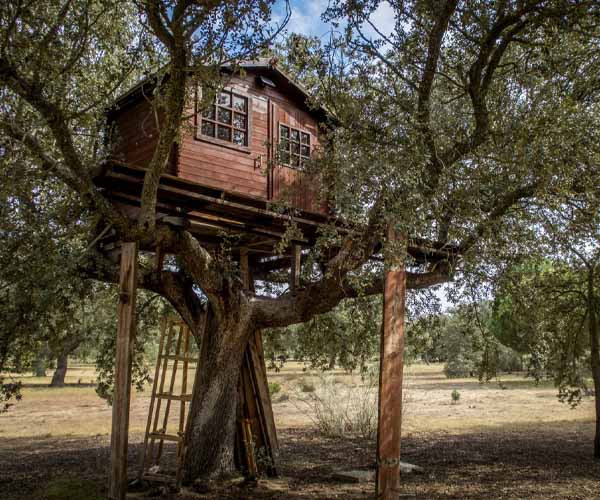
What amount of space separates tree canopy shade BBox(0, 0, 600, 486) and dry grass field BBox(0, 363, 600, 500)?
2.08m

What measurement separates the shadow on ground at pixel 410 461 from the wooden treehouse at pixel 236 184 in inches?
43.0

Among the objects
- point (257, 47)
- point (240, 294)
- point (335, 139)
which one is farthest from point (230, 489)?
point (257, 47)

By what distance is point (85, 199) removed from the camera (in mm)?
7238

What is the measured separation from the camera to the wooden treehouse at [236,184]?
7.38 m

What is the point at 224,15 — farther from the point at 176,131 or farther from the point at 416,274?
the point at 416,274

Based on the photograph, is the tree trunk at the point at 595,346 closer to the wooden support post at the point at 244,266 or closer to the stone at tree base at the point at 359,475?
the stone at tree base at the point at 359,475

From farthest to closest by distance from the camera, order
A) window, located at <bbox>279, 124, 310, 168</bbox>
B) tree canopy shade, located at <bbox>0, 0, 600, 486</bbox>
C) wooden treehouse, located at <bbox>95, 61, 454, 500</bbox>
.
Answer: window, located at <bbox>279, 124, 310, 168</bbox> < wooden treehouse, located at <bbox>95, 61, 454, 500</bbox> < tree canopy shade, located at <bbox>0, 0, 600, 486</bbox>

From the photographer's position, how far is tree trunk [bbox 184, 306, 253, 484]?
9.20 metres

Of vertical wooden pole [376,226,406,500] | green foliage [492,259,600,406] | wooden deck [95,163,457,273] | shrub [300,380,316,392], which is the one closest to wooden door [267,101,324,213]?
wooden deck [95,163,457,273]

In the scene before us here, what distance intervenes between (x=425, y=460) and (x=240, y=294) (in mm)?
5606

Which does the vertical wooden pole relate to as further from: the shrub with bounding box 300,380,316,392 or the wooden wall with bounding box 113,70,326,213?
the shrub with bounding box 300,380,316,392

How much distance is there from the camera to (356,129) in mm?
7438

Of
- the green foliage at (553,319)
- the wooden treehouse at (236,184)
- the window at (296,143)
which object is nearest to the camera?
the wooden treehouse at (236,184)

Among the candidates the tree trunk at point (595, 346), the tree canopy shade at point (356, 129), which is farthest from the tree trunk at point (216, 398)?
the tree trunk at point (595, 346)
